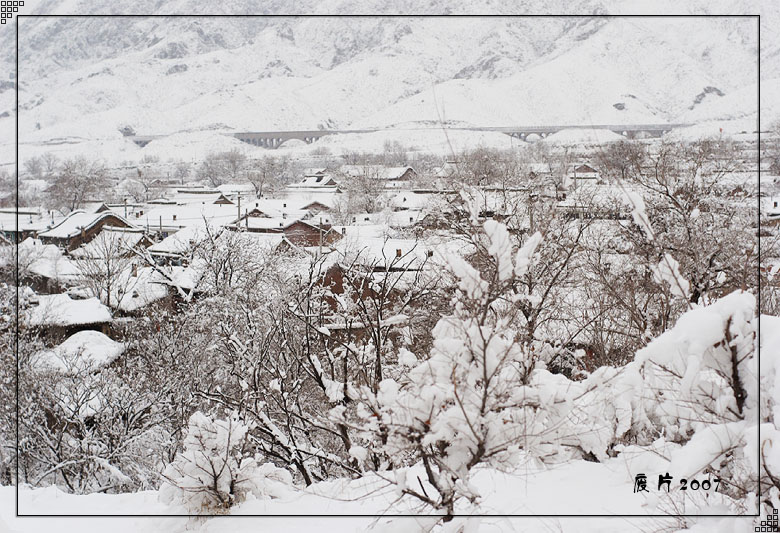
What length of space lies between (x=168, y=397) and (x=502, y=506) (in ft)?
17.9

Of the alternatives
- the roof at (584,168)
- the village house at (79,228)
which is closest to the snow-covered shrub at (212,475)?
the roof at (584,168)

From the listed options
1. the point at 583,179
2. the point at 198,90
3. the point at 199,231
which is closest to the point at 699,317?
the point at 583,179

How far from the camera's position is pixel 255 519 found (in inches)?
122

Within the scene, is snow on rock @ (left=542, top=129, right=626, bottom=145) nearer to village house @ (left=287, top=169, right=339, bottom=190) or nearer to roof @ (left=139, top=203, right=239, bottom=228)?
village house @ (left=287, top=169, right=339, bottom=190)

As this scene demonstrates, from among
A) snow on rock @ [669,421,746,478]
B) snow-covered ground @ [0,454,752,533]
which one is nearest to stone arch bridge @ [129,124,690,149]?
snow-covered ground @ [0,454,752,533]

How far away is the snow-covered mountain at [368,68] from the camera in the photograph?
3.77m

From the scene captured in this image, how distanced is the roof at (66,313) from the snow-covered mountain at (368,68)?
578cm

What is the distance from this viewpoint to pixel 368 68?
4.44 meters

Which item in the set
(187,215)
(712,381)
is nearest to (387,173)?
(712,381)

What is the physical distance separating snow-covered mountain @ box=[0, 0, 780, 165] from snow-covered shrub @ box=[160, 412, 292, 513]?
215 cm

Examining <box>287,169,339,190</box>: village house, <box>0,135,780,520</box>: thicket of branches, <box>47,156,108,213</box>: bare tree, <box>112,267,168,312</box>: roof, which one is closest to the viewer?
<box>0,135,780,520</box>: thicket of branches

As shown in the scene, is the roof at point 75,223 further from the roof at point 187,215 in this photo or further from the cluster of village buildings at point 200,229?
the roof at point 187,215

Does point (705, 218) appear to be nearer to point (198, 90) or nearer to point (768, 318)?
point (768, 318)

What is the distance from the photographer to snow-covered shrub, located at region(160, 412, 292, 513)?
3111 mm
